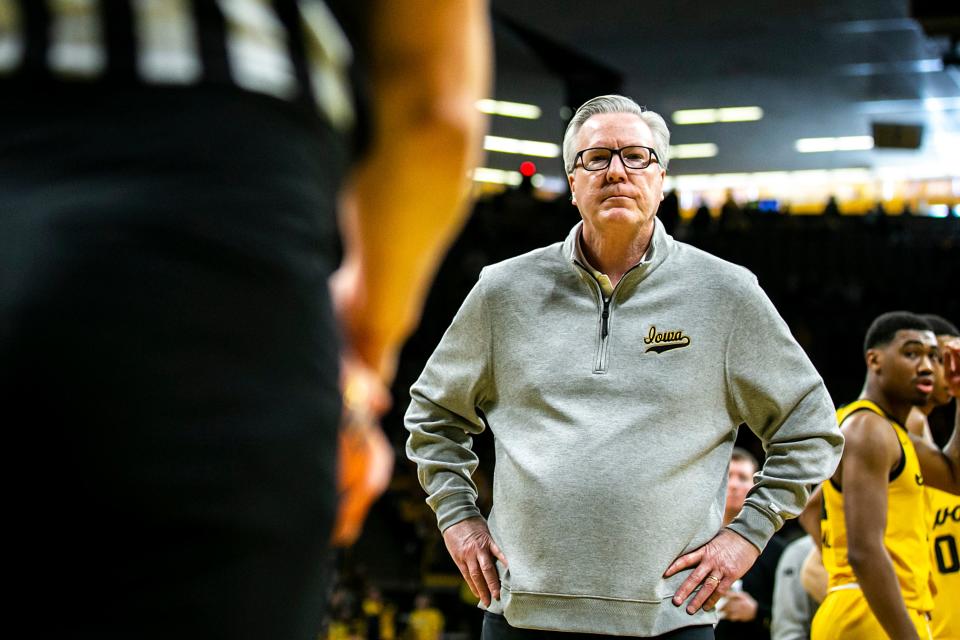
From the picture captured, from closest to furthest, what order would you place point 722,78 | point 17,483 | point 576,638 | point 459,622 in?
point 17,483 → point 576,638 → point 459,622 → point 722,78

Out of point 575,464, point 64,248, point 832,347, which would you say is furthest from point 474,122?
point 832,347

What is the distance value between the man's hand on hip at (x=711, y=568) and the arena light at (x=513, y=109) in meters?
18.2

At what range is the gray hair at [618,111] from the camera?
3.33 meters

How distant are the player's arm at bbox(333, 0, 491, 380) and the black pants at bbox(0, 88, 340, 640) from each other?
0.15 m

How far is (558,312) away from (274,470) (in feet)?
8.08

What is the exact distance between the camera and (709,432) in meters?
3.00

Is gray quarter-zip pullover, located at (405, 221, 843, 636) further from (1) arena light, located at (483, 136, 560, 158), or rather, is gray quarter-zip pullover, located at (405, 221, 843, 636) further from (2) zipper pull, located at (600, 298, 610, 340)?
(1) arena light, located at (483, 136, 560, 158)

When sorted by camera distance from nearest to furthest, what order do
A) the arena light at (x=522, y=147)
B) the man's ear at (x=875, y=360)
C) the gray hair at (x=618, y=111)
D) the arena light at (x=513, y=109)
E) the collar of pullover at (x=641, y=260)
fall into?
the collar of pullover at (x=641, y=260) < the gray hair at (x=618, y=111) < the man's ear at (x=875, y=360) < the arena light at (x=513, y=109) < the arena light at (x=522, y=147)

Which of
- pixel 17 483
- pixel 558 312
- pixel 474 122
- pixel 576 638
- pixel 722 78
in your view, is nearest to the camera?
pixel 17 483

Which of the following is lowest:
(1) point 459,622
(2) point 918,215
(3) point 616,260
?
(1) point 459,622

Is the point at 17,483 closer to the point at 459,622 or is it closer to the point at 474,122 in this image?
the point at 474,122

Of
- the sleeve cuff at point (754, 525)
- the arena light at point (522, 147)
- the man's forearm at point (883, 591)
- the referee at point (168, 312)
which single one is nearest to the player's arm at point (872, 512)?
the man's forearm at point (883, 591)

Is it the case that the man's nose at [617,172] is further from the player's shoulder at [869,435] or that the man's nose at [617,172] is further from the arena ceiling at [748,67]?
the arena ceiling at [748,67]

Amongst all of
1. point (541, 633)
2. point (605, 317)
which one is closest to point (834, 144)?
point (605, 317)
